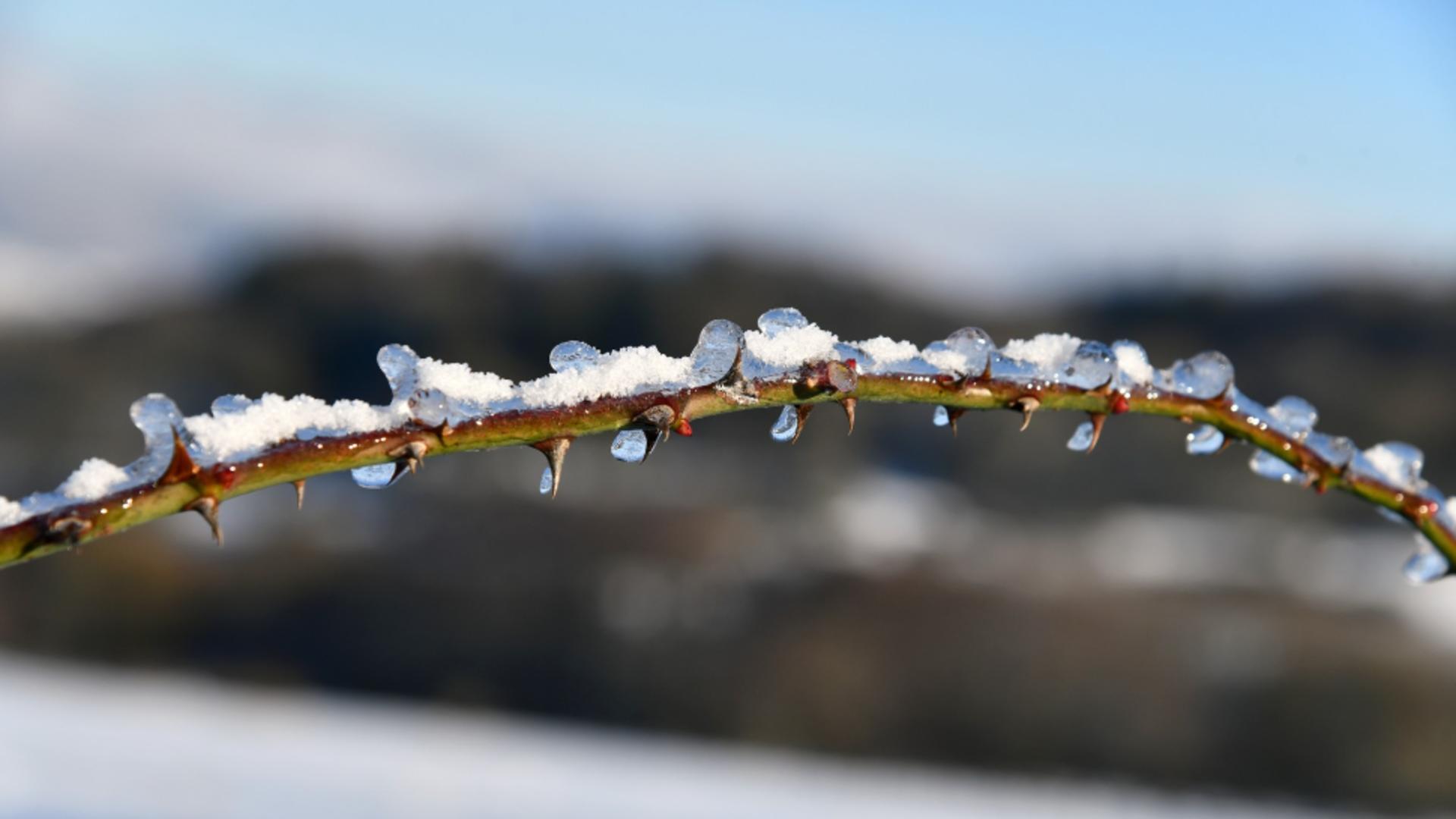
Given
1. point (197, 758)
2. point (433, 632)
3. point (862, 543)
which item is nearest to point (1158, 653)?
point (862, 543)

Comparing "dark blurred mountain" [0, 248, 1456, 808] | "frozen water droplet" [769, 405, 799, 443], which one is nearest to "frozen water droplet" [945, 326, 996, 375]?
"frozen water droplet" [769, 405, 799, 443]

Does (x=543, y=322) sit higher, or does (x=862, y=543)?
(x=543, y=322)

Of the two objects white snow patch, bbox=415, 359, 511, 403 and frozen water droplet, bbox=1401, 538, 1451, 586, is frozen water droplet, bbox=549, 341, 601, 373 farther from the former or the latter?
frozen water droplet, bbox=1401, 538, 1451, 586

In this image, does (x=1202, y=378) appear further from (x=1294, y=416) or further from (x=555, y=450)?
(x=555, y=450)

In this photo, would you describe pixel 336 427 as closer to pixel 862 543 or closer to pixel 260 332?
pixel 862 543

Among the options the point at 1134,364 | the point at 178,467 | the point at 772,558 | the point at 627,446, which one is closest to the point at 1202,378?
the point at 1134,364

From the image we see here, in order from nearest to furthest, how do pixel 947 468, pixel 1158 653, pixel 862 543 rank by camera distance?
1. pixel 1158 653
2. pixel 862 543
3. pixel 947 468

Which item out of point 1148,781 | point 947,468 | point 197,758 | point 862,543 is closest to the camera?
point 197,758
